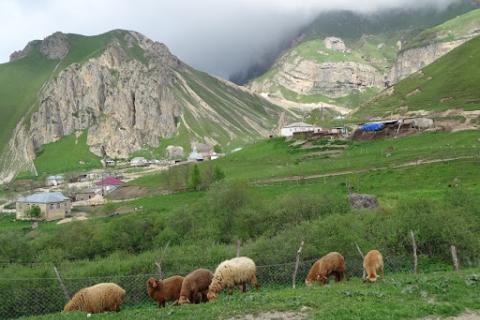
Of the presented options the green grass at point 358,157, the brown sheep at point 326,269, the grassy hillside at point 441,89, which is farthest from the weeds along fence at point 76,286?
the grassy hillside at point 441,89

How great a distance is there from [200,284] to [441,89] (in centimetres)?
16602

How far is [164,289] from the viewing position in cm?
2316

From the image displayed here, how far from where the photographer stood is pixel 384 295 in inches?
723

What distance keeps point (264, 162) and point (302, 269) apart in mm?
90721

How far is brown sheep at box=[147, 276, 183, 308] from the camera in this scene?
74.6 feet

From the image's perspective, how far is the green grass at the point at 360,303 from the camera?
53.9ft

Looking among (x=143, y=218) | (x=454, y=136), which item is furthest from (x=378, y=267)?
(x=454, y=136)

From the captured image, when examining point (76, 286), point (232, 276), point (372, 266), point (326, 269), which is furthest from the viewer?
point (76, 286)

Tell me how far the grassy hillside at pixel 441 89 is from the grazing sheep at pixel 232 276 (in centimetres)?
12535

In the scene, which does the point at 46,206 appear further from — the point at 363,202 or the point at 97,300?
the point at 97,300

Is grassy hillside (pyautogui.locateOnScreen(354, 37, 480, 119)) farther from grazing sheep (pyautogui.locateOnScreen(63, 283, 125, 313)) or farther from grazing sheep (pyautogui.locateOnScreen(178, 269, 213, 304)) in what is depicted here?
grazing sheep (pyautogui.locateOnScreen(63, 283, 125, 313))

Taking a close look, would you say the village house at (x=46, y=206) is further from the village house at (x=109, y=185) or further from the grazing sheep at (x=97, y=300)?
the grazing sheep at (x=97, y=300)

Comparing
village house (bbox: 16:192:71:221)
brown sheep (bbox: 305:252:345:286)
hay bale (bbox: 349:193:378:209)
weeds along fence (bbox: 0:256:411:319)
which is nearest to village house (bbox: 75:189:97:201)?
village house (bbox: 16:192:71:221)

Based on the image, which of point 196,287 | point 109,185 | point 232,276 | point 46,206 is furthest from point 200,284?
point 109,185
